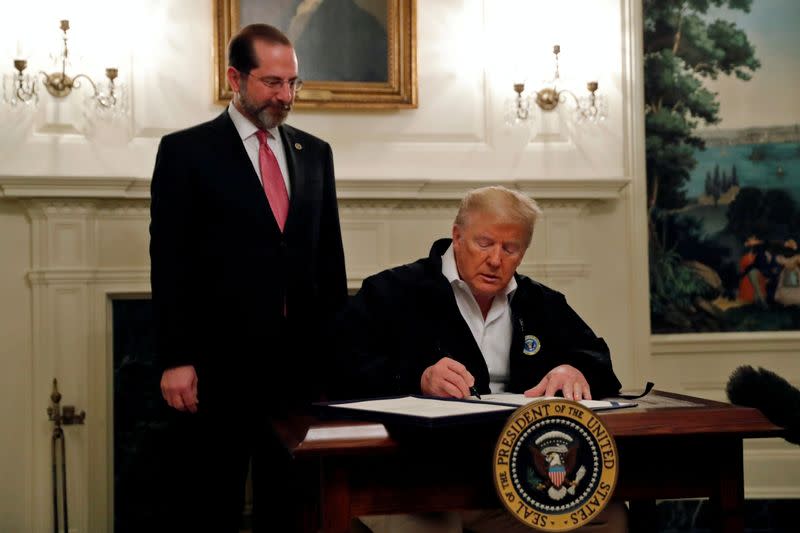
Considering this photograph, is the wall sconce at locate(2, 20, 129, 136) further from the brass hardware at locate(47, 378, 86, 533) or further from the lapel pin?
the lapel pin

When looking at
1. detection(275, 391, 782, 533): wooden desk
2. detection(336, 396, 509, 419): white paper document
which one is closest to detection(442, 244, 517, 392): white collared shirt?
detection(336, 396, 509, 419): white paper document

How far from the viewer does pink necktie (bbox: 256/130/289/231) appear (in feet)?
11.1

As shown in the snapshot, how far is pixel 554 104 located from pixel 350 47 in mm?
1012

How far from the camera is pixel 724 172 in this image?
5.09m

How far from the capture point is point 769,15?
5.12 meters

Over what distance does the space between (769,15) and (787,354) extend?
1.74 meters

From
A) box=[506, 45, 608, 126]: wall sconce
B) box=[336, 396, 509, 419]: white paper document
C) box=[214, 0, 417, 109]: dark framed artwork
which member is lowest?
box=[336, 396, 509, 419]: white paper document

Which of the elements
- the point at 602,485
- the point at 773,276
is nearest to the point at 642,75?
the point at 773,276

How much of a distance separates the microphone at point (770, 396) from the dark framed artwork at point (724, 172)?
7.44 ft

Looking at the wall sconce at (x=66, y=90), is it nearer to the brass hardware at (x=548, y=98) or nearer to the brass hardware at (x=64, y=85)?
the brass hardware at (x=64, y=85)

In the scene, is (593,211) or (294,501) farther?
(593,211)

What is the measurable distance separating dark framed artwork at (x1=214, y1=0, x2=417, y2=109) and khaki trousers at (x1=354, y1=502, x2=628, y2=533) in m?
2.49

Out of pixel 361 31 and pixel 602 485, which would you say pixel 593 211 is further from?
pixel 602 485

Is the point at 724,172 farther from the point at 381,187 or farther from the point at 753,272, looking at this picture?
the point at 381,187
